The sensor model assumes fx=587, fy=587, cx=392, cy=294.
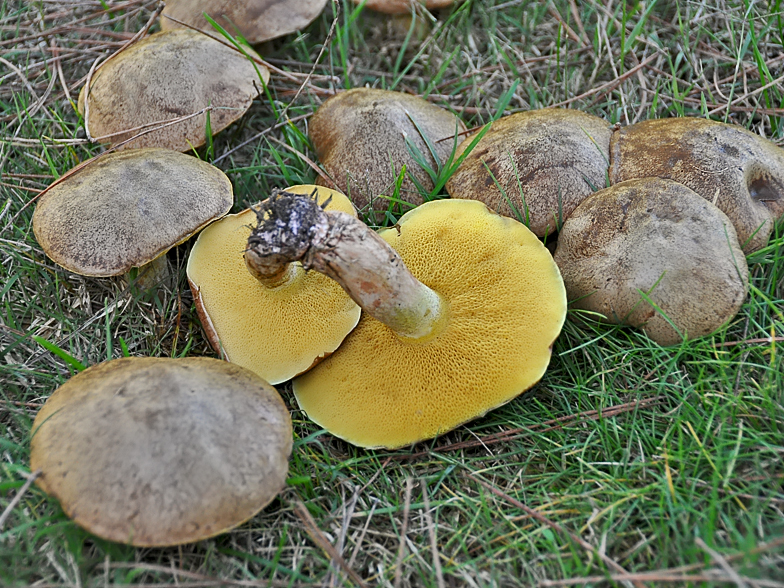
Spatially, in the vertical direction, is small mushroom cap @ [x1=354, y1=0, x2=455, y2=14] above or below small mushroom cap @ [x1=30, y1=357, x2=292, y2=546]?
above

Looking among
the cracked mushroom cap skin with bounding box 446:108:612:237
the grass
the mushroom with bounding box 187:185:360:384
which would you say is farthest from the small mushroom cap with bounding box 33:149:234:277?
the cracked mushroom cap skin with bounding box 446:108:612:237

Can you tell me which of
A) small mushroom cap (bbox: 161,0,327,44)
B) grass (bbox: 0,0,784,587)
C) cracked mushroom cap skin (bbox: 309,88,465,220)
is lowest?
grass (bbox: 0,0,784,587)

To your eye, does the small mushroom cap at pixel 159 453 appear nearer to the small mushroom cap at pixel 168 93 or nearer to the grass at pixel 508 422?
the grass at pixel 508 422

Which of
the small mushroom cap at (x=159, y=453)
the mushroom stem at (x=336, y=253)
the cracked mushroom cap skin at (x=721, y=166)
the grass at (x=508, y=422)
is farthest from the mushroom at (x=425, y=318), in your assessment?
the cracked mushroom cap skin at (x=721, y=166)

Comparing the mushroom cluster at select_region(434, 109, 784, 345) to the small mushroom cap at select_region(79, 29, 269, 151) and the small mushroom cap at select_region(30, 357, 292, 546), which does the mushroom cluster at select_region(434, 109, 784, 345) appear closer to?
the small mushroom cap at select_region(79, 29, 269, 151)

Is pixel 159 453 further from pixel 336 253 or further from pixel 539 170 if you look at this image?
pixel 539 170

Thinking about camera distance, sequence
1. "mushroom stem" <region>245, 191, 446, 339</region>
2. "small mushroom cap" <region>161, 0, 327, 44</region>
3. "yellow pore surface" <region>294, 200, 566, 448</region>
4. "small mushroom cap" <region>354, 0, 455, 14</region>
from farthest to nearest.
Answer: "small mushroom cap" <region>354, 0, 455, 14</region> → "small mushroom cap" <region>161, 0, 327, 44</region> → "yellow pore surface" <region>294, 200, 566, 448</region> → "mushroom stem" <region>245, 191, 446, 339</region>
